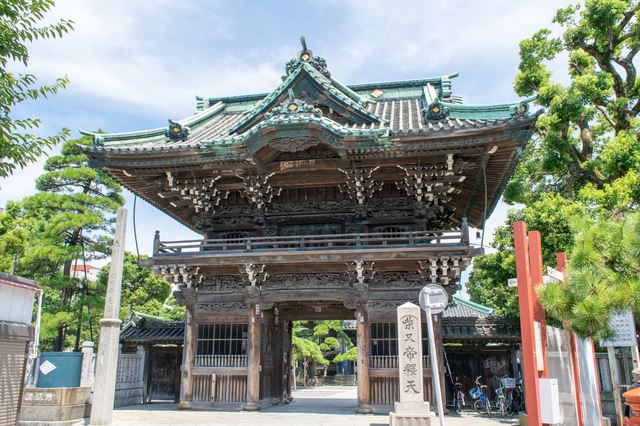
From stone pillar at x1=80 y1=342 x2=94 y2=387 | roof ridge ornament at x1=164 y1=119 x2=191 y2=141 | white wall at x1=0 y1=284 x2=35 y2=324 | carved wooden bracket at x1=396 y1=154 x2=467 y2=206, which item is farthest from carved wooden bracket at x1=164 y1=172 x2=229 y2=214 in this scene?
white wall at x1=0 y1=284 x2=35 y2=324

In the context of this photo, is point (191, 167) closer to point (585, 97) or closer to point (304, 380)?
point (585, 97)

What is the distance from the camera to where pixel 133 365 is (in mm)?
17906

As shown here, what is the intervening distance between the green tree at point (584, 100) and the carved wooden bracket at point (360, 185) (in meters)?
6.48

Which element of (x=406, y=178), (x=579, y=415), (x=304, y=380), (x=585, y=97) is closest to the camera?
(x=579, y=415)

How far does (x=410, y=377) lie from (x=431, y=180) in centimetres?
611

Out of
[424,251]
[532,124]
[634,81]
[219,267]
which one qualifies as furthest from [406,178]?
[634,81]

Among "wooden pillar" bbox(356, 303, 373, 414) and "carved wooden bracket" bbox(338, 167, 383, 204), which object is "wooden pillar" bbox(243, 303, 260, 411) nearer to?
"wooden pillar" bbox(356, 303, 373, 414)

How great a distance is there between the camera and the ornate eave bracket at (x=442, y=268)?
1367 centimetres

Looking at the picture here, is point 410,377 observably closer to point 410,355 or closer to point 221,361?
point 410,355

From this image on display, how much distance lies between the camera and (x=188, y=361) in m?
15.1

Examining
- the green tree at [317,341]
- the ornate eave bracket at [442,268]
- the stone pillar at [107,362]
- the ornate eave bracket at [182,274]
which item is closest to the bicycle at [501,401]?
the ornate eave bracket at [442,268]

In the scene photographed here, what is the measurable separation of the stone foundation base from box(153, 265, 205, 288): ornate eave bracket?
7.79m

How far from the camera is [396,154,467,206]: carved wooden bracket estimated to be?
14070 mm

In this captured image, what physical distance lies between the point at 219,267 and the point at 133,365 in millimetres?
5984
